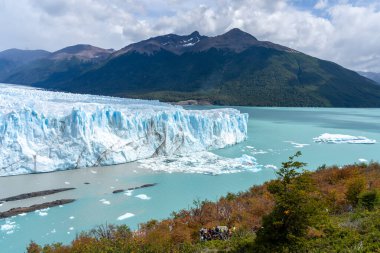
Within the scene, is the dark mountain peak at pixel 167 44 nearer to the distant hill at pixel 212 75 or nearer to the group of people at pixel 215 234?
the distant hill at pixel 212 75

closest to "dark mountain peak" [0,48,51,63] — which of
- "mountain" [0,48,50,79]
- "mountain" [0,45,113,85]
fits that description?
"mountain" [0,48,50,79]

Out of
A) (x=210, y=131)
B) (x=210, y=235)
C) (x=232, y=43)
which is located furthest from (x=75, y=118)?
(x=232, y=43)

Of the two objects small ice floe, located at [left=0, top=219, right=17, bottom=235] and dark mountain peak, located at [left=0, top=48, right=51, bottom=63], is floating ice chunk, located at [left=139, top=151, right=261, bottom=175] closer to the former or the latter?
small ice floe, located at [left=0, top=219, right=17, bottom=235]

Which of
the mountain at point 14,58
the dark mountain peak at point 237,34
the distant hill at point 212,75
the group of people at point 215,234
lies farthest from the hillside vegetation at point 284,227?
the mountain at point 14,58

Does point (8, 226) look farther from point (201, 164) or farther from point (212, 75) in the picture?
point (212, 75)

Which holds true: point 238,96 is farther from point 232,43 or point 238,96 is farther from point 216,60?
point 232,43

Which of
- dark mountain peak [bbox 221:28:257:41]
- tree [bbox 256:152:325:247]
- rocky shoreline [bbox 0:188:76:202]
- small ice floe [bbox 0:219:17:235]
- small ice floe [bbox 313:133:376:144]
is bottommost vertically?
small ice floe [bbox 0:219:17:235]

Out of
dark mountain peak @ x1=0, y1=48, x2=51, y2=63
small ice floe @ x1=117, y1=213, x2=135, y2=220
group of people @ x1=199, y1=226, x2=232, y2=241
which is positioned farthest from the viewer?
dark mountain peak @ x1=0, y1=48, x2=51, y2=63
